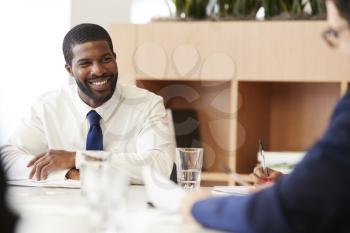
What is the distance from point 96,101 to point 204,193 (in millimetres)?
1312

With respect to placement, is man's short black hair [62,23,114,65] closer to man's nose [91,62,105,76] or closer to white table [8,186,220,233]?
man's nose [91,62,105,76]

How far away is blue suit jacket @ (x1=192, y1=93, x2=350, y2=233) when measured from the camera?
1262 mm

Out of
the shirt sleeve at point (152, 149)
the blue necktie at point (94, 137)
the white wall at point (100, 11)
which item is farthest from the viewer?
the white wall at point (100, 11)

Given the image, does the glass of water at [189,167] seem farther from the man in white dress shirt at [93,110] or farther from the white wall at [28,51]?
the white wall at [28,51]

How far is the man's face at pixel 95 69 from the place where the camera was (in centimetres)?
266

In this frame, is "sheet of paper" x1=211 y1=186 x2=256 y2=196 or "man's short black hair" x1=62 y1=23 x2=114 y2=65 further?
"man's short black hair" x1=62 y1=23 x2=114 y2=65

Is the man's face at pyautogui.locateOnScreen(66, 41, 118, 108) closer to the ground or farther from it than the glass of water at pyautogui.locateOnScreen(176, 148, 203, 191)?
farther from it

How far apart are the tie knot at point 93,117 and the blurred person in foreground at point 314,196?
4.38ft

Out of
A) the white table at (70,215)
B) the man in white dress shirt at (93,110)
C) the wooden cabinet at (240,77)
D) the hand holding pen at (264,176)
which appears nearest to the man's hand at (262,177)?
the hand holding pen at (264,176)

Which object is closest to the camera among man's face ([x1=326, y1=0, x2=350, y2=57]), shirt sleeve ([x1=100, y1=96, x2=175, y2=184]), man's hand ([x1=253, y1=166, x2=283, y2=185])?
man's face ([x1=326, y1=0, x2=350, y2=57])

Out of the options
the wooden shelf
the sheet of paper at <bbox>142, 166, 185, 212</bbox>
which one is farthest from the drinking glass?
the wooden shelf

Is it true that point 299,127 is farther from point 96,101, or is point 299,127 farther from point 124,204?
point 124,204

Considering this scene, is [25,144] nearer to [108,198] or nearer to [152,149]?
[152,149]

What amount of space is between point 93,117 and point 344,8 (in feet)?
4.76
